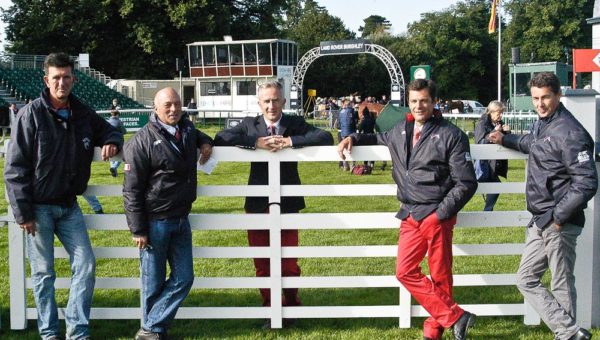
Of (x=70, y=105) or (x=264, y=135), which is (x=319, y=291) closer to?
(x=264, y=135)

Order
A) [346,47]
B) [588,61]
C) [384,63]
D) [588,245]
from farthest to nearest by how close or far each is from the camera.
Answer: [346,47]
[384,63]
[588,61]
[588,245]

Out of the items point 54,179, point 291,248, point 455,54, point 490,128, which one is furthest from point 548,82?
point 455,54

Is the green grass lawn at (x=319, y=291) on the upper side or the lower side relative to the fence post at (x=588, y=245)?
lower

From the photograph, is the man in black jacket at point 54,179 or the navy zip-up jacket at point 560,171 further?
the man in black jacket at point 54,179

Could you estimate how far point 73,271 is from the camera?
5602 mm

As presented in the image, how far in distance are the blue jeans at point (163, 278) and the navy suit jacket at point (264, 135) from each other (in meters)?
0.71

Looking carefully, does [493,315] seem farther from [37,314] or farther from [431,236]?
[37,314]

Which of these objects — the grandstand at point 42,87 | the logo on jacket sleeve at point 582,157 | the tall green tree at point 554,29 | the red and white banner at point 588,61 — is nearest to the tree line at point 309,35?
the tall green tree at point 554,29

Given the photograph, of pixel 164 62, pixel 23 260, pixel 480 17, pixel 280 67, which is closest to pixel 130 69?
pixel 164 62

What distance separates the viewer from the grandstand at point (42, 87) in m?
43.2

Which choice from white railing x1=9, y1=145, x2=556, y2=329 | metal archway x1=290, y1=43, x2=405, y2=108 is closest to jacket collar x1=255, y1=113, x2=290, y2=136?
white railing x1=9, y1=145, x2=556, y2=329

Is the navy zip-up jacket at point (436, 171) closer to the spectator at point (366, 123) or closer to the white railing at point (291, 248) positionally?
the white railing at point (291, 248)

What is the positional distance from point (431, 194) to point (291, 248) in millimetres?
1278

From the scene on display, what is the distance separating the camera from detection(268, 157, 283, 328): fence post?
5.94 m
